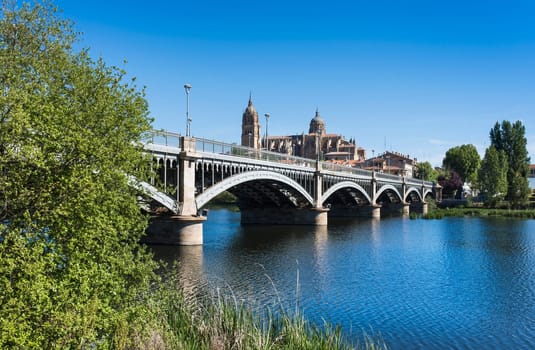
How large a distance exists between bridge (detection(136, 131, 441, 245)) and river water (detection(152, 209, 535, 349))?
2621 millimetres

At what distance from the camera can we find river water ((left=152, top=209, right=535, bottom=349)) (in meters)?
16.1

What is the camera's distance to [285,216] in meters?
57.2

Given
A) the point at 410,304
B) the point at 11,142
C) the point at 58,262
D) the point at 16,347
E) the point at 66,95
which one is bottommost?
the point at 410,304

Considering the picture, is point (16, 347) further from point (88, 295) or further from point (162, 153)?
point (162, 153)

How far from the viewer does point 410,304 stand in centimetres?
1939

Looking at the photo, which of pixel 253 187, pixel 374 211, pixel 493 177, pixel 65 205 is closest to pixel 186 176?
pixel 253 187

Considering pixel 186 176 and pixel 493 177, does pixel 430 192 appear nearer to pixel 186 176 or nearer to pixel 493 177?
pixel 493 177

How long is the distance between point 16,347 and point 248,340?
5008mm

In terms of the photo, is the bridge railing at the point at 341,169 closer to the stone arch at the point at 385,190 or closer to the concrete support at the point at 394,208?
the stone arch at the point at 385,190

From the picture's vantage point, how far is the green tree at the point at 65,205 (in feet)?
26.6

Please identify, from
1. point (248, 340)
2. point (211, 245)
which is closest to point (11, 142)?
point (248, 340)

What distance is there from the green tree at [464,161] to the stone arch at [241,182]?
86121 mm

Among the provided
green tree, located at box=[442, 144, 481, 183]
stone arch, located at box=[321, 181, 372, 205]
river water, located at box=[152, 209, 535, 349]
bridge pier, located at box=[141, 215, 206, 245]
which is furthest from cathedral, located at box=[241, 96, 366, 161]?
bridge pier, located at box=[141, 215, 206, 245]

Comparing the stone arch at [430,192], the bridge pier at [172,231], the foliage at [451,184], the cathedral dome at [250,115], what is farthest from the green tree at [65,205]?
the cathedral dome at [250,115]
